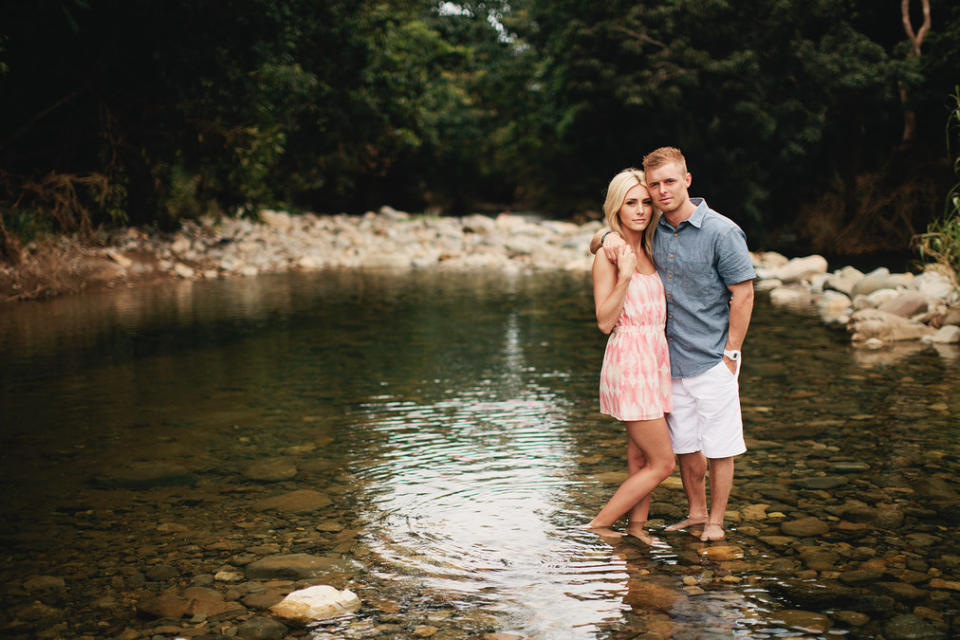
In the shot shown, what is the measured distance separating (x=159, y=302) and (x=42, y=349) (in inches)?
170

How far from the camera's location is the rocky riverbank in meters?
10.5

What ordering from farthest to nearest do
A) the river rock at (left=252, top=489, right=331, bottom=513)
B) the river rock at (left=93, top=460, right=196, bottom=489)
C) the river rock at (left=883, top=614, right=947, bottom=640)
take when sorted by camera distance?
the river rock at (left=93, top=460, right=196, bottom=489) → the river rock at (left=252, top=489, right=331, bottom=513) → the river rock at (left=883, top=614, right=947, bottom=640)

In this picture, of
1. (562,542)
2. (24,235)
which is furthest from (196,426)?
(24,235)

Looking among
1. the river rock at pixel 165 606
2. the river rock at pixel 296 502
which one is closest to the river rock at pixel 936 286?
the river rock at pixel 296 502

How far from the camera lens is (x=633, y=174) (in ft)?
12.9

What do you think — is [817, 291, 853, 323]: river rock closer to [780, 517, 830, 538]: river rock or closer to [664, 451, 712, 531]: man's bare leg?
[780, 517, 830, 538]: river rock

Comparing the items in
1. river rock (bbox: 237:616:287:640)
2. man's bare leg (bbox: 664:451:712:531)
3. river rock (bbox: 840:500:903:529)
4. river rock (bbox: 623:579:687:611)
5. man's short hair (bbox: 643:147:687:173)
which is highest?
man's short hair (bbox: 643:147:687:173)

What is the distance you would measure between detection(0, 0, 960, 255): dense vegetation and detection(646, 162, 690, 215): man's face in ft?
34.7

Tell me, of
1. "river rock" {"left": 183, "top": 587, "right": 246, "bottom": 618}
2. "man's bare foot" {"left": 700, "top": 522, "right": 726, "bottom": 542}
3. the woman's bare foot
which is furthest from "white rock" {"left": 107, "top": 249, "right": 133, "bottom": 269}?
"man's bare foot" {"left": 700, "top": 522, "right": 726, "bottom": 542}

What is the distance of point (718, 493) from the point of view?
4.07 meters

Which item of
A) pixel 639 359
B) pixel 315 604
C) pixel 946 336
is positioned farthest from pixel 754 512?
pixel 946 336

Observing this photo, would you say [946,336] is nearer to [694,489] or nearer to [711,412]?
[694,489]

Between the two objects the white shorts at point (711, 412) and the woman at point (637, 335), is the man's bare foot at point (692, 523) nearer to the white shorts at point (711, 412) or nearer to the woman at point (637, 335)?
the woman at point (637, 335)

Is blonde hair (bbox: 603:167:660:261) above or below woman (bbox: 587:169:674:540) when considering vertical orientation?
above
